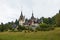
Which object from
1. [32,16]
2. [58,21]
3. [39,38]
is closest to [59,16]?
[58,21]

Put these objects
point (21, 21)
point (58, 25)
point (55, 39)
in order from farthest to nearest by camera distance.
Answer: point (21, 21) < point (58, 25) < point (55, 39)

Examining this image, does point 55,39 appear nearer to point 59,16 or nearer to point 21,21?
point 59,16

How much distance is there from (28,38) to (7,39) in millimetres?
4419

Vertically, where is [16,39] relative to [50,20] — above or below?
below

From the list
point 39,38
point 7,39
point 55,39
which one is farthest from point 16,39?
point 55,39

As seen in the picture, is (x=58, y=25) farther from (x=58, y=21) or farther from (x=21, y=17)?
(x=21, y=17)

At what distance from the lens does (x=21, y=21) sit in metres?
135

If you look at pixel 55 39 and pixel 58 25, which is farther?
pixel 58 25

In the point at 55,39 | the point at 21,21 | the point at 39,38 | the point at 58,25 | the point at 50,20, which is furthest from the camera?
the point at 21,21

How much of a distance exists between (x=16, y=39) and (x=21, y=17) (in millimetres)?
96120

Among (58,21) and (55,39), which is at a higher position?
(58,21)

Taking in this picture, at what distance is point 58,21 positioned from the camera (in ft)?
203

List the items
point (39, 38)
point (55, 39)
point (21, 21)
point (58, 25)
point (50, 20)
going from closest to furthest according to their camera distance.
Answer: point (55, 39) → point (39, 38) → point (58, 25) → point (50, 20) → point (21, 21)

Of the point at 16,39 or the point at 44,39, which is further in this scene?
the point at 16,39
